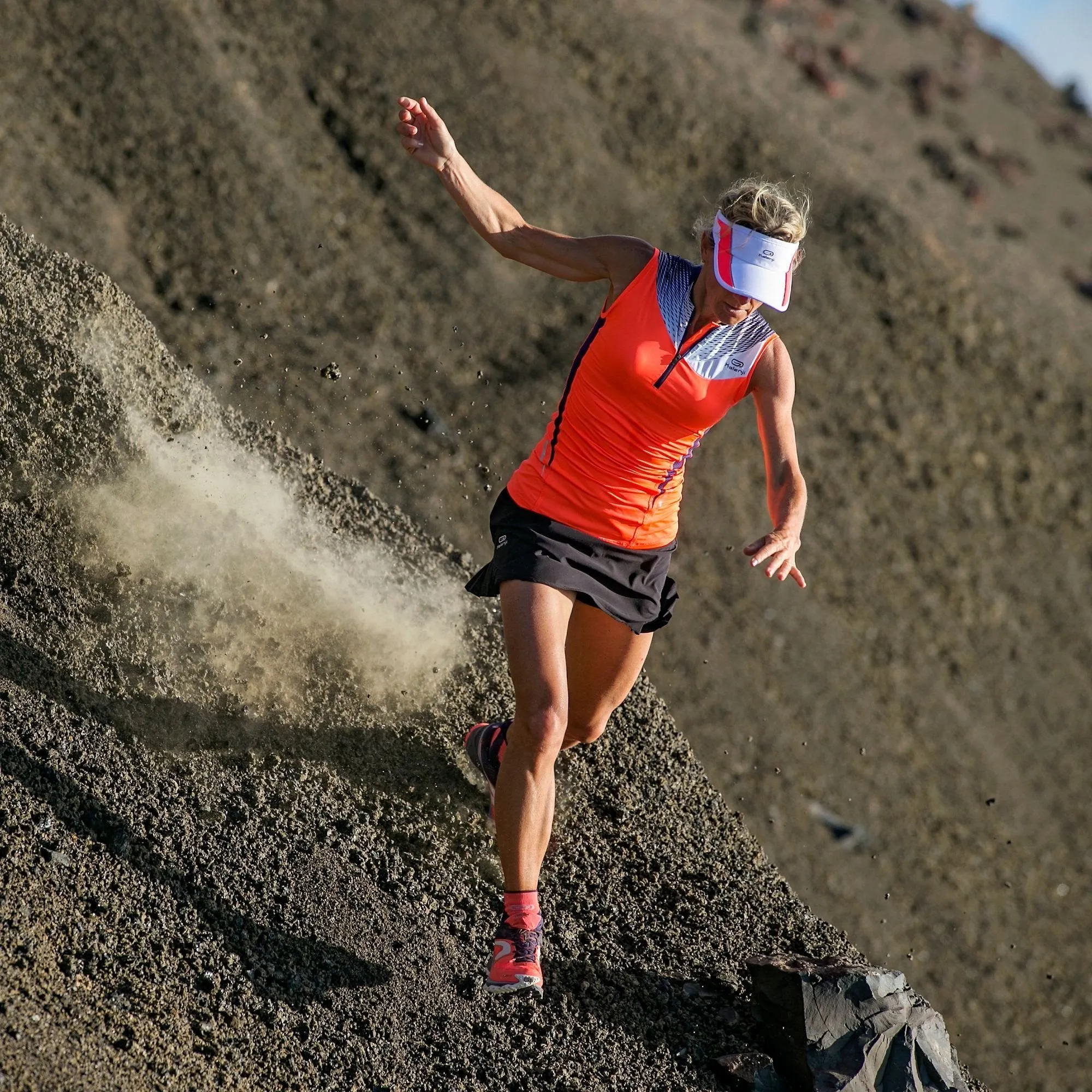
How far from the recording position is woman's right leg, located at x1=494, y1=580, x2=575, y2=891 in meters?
4.37

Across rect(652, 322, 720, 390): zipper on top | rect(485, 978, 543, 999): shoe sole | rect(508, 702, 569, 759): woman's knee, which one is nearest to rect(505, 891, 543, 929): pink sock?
rect(485, 978, 543, 999): shoe sole

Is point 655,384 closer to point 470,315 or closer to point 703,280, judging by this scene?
point 703,280

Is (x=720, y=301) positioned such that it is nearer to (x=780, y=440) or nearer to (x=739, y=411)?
(x=780, y=440)

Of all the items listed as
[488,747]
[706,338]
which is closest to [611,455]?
[706,338]

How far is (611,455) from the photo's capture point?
4691 mm

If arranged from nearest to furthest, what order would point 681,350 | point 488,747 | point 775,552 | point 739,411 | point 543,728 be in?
point 543,728
point 775,552
point 681,350
point 488,747
point 739,411

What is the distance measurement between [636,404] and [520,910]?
1915 mm

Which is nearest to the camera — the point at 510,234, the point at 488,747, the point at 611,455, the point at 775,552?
the point at 775,552

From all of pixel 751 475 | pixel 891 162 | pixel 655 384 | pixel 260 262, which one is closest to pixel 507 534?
pixel 655 384

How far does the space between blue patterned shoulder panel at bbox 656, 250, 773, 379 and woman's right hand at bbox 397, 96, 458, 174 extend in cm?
100

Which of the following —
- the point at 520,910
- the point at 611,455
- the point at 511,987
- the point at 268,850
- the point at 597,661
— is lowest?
the point at 268,850

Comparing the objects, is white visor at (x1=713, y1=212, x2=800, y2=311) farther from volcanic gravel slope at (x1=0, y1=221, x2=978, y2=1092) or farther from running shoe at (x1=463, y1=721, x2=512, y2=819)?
volcanic gravel slope at (x1=0, y1=221, x2=978, y2=1092)

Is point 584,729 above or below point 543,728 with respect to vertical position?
below

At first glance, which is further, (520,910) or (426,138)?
(426,138)
